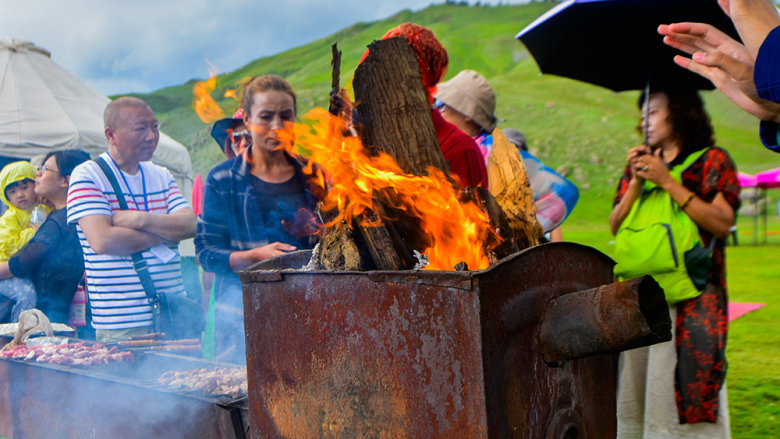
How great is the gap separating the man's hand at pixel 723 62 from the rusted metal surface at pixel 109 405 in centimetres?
211

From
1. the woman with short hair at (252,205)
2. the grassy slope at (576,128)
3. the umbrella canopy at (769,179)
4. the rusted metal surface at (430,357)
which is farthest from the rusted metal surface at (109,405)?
the umbrella canopy at (769,179)

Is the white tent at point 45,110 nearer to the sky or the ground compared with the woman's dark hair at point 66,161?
nearer to the sky

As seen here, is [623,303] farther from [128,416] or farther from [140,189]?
[140,189]

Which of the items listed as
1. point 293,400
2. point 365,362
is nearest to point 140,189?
point 293,400

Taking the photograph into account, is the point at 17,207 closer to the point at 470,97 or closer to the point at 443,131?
the point at 470,97

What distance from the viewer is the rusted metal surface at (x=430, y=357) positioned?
163cm

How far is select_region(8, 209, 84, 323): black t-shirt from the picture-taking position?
4.12 meters

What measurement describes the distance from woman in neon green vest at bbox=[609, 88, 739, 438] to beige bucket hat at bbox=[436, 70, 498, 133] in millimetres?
1083

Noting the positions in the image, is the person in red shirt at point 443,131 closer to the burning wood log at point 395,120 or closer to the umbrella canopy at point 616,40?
the burning wood log at point 395,120

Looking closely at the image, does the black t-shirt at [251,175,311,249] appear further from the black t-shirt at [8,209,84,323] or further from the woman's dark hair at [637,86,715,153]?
the woman's dark hair at [637,86,715,153]

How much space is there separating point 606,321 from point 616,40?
2677 mm

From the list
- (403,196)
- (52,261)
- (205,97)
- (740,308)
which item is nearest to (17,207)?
(52,261)

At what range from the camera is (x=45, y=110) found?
337 inches

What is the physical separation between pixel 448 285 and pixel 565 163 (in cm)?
4105
